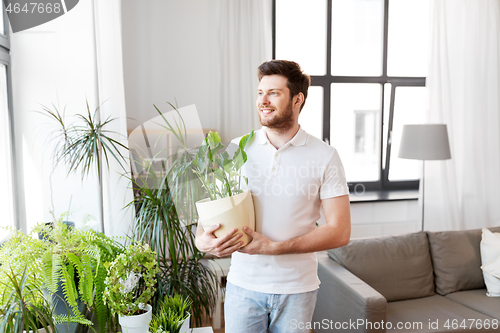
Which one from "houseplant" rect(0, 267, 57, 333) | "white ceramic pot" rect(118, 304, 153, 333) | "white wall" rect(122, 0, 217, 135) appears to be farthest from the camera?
"white wall" rect(122, 0, 217, 135)

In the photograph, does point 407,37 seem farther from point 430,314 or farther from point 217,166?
point 217,166

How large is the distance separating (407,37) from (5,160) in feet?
12.0

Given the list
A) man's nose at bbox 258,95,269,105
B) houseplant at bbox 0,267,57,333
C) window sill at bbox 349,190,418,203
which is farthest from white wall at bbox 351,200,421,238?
houseplant at bbox 0,267,57,333

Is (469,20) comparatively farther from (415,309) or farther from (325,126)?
(415,309)

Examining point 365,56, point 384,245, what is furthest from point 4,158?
point 365,56

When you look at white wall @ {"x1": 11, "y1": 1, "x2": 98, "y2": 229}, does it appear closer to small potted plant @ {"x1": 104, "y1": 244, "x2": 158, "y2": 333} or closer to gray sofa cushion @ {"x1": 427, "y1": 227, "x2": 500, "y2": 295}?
small potted plant @ {"x1": 104, "y1": 244, "x2": 158, "y2": 333}

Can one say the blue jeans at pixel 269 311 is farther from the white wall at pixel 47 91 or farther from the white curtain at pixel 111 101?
the white wall at pixel 47 91

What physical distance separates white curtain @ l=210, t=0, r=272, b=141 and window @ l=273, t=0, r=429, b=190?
1.19 ft

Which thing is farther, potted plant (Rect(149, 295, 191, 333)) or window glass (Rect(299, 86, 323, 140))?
window glass (Rect(299, 86, 323, 140))


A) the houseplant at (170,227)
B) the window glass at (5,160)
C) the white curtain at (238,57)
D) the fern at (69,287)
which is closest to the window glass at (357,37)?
the white curtain at (238,57)

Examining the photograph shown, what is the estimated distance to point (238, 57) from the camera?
3348 mm

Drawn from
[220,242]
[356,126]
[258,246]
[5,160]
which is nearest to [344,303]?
[258,246]

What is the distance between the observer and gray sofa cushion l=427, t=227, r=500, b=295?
2.60 metres

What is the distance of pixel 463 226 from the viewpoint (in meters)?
3.91
